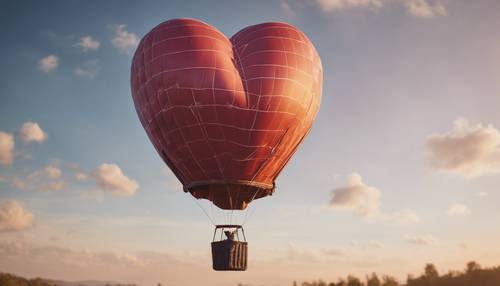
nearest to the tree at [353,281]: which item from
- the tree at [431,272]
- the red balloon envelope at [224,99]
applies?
the tree at [431,272]

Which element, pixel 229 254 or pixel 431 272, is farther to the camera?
pixel 431 272

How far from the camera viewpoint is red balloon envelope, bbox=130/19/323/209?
22375 mm

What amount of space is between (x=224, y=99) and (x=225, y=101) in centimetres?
10

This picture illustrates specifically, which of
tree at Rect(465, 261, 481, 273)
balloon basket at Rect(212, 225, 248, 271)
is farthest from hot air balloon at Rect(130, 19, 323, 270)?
tree at Rect(465, 261, 481, 273)

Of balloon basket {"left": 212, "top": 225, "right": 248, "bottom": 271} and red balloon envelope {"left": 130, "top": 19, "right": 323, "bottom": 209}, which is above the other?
red balloon envelope {"left": 130, "top": 19, "right": 323, "bottom": 209}

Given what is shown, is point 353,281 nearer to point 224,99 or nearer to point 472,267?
point 472,267

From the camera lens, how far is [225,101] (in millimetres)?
22250

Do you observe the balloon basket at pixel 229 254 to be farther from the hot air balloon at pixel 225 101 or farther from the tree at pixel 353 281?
the tree at pixel 353 281

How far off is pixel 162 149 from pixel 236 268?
6.66m

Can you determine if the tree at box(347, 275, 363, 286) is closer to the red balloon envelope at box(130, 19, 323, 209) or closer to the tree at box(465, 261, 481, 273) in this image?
the tree at box(465, 261, 481, 273)

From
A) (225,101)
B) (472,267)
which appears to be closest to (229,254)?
(225,101)

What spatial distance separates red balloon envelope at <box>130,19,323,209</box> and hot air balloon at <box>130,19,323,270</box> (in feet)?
0.15

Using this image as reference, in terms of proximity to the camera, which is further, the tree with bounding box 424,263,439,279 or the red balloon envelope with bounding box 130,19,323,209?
the tree with bounding box 424,263,439,279

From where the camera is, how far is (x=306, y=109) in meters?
24.1
